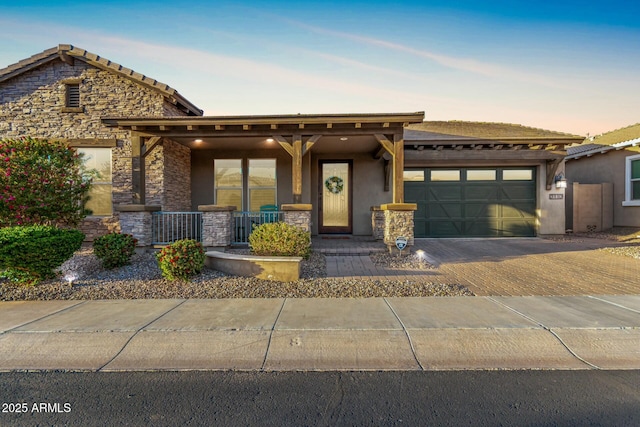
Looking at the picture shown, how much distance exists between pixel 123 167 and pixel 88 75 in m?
3.26

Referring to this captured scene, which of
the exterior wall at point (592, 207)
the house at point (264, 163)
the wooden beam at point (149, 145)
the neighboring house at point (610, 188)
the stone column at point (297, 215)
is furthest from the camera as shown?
the exterior wall at point (592, 207)

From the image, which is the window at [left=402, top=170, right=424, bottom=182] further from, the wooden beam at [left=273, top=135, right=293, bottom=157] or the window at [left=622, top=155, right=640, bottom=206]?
the window at [left=622, top=155, right=640, bottom=206]

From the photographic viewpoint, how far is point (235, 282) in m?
5.69

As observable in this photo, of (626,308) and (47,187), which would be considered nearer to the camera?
(626,308)

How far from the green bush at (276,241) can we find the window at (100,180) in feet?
21.2

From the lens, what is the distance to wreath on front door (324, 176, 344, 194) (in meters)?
11.5

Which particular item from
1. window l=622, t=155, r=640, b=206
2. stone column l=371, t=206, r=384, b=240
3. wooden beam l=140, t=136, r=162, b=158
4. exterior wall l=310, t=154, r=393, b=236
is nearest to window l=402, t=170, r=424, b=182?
exterior wall l=310, t=154, r=393, b=236

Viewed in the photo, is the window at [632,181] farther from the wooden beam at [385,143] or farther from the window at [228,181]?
the window at [228,181]

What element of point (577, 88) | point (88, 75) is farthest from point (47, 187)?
point (577, 88)

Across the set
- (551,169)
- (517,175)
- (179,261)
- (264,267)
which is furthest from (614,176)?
(179,261)

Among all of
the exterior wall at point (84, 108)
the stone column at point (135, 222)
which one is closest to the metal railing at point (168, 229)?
the stone column at point (135, 222)

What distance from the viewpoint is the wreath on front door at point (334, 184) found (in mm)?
11453

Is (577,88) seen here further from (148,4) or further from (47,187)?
(47,187)

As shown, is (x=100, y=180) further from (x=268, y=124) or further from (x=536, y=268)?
(x=536, y=268)
